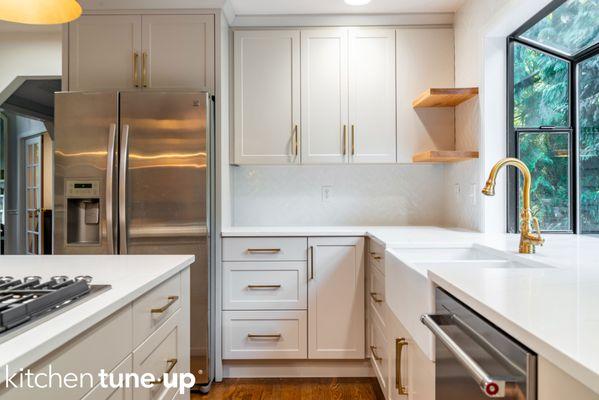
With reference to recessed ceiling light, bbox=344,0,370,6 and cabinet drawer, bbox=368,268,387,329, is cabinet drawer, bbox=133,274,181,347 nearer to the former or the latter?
cabinet drawer, bbox=368,268,387,329

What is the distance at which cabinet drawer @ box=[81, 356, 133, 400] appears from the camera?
85 cm

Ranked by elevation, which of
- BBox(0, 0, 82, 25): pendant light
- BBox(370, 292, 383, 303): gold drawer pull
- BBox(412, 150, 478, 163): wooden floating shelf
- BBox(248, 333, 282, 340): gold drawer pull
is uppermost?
BBox(0, 0, 82, 25): pendant light

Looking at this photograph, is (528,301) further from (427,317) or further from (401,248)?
(401,248)

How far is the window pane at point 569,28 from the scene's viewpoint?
73.2 inches

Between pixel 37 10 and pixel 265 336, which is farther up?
pixel 37 10

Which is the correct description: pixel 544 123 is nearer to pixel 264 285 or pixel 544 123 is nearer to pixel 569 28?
pixel 569 28

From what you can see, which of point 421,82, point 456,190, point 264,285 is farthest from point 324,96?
point 264,285

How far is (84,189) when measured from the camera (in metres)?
2.31

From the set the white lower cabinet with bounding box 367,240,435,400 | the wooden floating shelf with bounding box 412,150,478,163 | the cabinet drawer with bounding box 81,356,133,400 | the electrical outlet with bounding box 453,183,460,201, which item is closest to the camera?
the cabinet drawer with bounding box 81,356,133,400

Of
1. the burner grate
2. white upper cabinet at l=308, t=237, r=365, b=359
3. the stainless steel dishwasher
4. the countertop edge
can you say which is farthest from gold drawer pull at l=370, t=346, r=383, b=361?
the burner grate

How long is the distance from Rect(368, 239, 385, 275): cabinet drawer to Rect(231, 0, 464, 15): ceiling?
62.2 inches

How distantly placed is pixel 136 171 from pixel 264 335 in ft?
4.19

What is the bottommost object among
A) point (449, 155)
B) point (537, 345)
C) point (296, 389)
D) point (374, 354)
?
point (296, 389)

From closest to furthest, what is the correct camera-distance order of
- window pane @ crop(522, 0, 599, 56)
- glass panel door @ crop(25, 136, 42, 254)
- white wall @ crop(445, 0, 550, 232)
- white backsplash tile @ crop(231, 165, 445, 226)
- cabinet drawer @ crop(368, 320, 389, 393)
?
window pane @ crop(522, 0, 599, 56) → cabinet drawer @ crop(368, 320, 389, 393) → white wall @ crop(445, 0, 550, 232) → white backsplash tile @ crop(231, 165, 445, 226) → glass panel door @ crop(25, 136, 42, 254)
